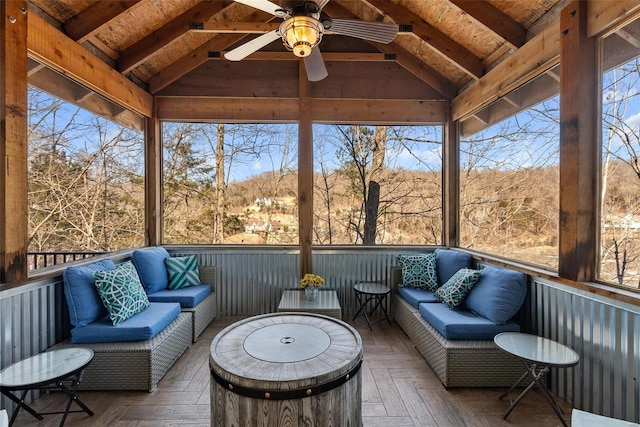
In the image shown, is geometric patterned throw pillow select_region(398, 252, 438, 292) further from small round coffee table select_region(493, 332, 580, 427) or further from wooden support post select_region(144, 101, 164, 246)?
wooden support post select_region(144, 101, 164, 246)

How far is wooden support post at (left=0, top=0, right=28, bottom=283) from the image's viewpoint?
219 centimetres

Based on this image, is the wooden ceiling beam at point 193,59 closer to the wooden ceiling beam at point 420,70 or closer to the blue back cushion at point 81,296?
the wooden ceiling beam at point 420,70

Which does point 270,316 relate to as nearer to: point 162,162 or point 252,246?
point 252,246

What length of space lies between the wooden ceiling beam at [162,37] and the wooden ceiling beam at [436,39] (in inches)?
78.1

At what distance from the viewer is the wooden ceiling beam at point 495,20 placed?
3004 mm

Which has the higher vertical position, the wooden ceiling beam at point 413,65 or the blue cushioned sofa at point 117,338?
the wooden ceiling beam at point 413,65

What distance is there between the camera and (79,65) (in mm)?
2977

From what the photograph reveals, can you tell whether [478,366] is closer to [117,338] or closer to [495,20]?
[117,338]

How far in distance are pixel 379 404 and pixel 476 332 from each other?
106cm

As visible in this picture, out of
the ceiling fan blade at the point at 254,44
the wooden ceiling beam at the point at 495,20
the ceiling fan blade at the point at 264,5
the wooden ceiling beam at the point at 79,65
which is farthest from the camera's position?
the wooden ceiling beam at the point at 495,20

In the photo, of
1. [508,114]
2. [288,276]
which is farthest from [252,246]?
[508,114]

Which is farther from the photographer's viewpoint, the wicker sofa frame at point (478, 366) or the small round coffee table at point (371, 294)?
the small round coffee table at point (371, 294)

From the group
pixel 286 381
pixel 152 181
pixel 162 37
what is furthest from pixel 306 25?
pixel 152 181

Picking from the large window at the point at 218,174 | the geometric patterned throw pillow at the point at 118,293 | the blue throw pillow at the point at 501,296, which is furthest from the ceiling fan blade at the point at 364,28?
the geometric patterned throw pillow at the point at 118,293
